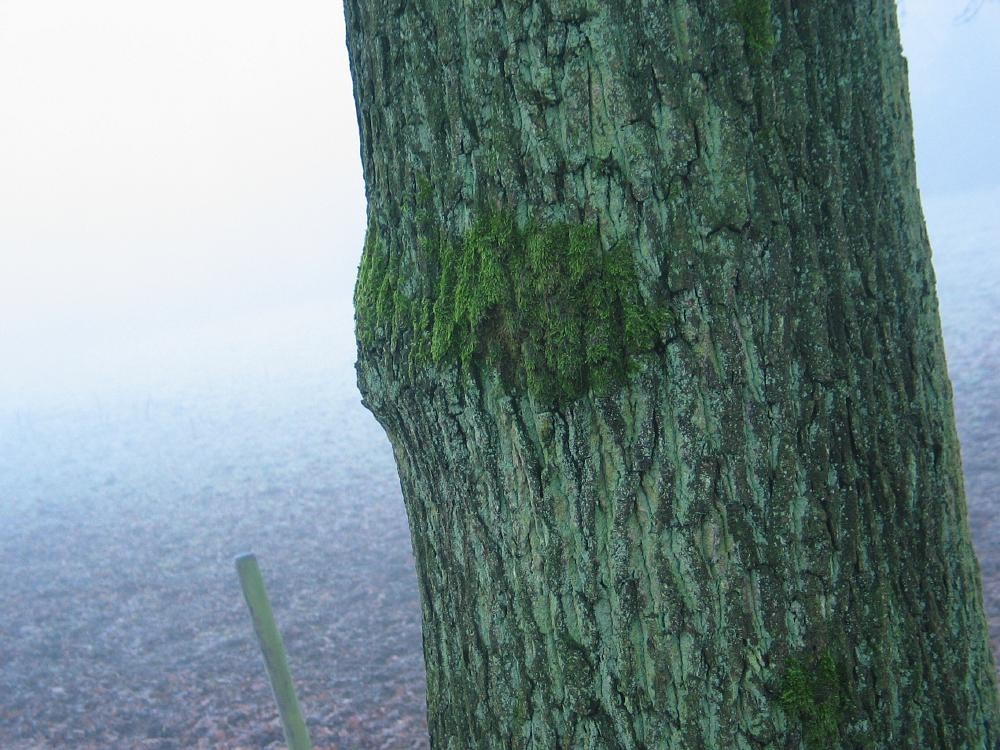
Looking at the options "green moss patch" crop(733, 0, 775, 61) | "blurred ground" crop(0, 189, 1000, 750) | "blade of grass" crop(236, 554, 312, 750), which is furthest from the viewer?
"blurred ground" crop(0, 189, 1000, 750)

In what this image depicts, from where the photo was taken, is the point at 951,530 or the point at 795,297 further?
the point at 951,530

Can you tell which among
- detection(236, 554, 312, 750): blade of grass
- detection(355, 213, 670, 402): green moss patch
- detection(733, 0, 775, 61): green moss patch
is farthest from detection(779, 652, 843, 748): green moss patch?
detection(236, 554, 312, 750): blade of grass

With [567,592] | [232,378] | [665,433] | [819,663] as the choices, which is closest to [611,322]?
[665,433]

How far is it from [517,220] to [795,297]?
43 cm

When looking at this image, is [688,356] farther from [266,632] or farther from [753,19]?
[266,632]

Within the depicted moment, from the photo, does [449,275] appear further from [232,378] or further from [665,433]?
[232,378]

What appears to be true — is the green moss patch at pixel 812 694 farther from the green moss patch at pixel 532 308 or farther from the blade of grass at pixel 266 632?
the blade of grass at pixel 266 632

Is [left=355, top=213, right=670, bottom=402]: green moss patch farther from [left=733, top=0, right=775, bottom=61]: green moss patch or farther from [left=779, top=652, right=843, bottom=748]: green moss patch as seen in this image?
[left=779, top=652, right=843, bottom=748]: green moss patch

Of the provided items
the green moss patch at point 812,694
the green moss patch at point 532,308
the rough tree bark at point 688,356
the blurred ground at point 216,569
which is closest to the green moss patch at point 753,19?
the rough tree bark at point 688,356

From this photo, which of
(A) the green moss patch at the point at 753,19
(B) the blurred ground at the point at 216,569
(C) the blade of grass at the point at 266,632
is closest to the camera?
(A) the green moss patch at the point at 753,19

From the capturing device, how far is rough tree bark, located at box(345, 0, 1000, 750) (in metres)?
1.27

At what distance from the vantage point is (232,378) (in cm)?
1995

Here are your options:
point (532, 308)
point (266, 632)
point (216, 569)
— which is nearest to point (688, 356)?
point (532, 308)

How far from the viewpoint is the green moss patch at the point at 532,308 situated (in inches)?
51.4
